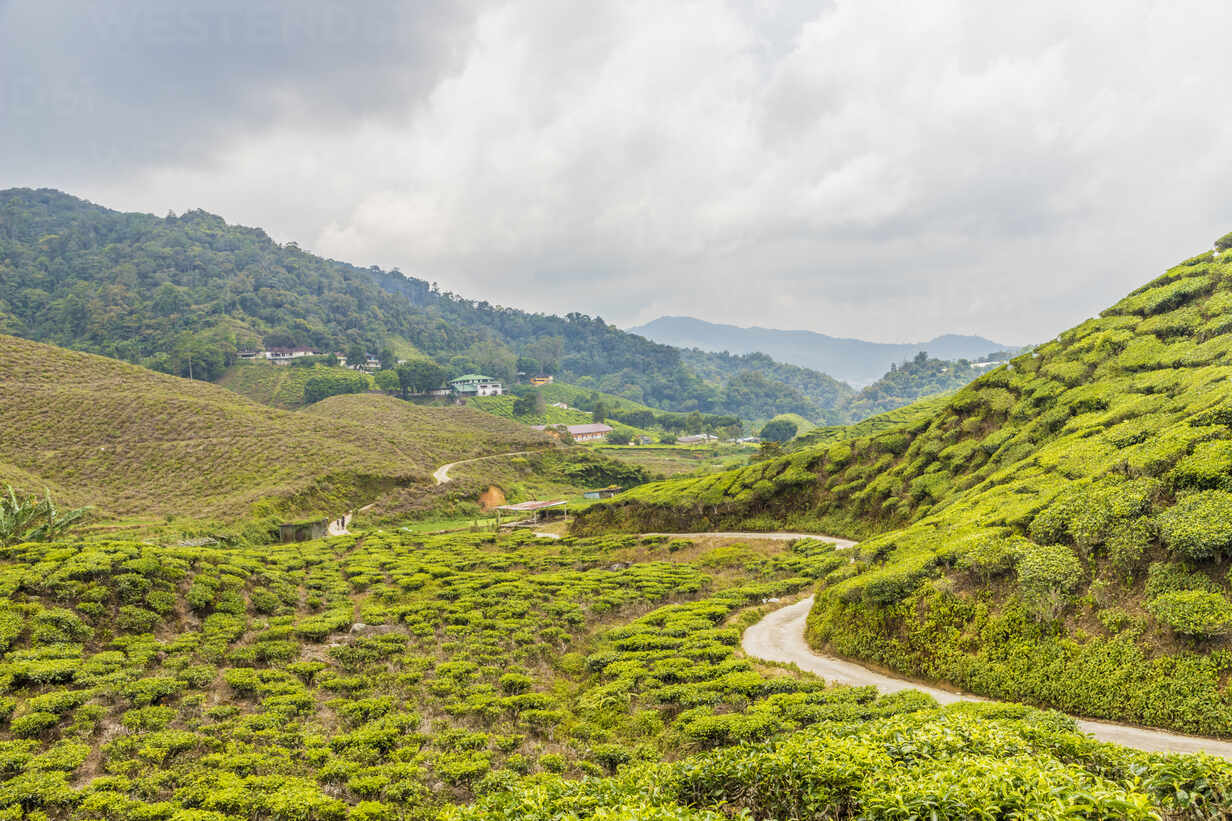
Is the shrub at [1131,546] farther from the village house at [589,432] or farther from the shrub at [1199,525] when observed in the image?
the village house at [589,432]

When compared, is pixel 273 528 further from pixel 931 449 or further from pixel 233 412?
pixel 931 449

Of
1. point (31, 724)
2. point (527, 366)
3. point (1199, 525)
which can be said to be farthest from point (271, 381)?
point (1199, 525)

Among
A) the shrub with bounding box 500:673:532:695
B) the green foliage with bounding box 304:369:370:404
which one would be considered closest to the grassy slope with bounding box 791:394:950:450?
the shrub with bounding box 500:673:532:695

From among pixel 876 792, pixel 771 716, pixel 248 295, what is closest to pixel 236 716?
pixel 771 716

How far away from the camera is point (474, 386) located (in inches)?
5684

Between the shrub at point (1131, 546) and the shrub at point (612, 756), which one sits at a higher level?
the shrub at point (1131, 546)

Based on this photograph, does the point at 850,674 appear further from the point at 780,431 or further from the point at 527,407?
the point at 780,431

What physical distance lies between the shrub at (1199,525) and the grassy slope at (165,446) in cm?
4932

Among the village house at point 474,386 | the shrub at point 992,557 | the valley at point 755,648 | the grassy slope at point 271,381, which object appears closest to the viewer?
the valley at point 755,648

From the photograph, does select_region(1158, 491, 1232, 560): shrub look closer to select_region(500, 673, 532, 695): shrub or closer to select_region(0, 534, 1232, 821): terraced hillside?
select_region(0, 534, 1232, 821): terraced hillside

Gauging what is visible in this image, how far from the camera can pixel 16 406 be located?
52719 millimetres

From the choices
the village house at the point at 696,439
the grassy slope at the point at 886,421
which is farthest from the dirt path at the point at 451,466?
the village house at the point at 696,439

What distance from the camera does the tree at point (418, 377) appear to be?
126 m

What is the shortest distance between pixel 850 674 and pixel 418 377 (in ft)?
403
